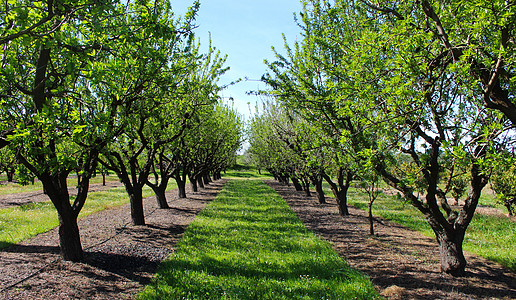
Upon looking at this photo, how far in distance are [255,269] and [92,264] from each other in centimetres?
437

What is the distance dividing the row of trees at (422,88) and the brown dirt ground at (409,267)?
68 centimetres

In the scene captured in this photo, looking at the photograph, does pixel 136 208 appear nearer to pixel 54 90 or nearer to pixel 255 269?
pixel 255 269

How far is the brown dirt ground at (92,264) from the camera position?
649 cm

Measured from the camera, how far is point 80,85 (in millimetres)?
9031

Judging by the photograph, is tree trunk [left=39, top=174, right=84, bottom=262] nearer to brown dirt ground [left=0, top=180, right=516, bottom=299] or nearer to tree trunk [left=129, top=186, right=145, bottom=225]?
brown dirt ground [left=0, top=180, right=516, bottom=299]

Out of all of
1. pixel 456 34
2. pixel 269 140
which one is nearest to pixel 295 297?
pixel 456 34

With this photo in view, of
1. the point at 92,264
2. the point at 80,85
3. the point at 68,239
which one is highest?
the point at 80,85

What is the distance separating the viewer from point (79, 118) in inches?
213

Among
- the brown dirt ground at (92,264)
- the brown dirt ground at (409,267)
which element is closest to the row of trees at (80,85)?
the brown dirt ground at (92,264)

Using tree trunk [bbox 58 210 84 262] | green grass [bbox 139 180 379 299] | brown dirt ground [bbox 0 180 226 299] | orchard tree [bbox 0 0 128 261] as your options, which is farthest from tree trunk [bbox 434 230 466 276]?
tree trunk [bbox 58 210 84 262]

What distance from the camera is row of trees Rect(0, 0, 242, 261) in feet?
16.4

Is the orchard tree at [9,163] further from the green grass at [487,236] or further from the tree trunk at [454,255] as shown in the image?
the tree trunk at [454,255]

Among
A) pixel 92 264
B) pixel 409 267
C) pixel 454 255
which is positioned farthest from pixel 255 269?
pixel 454 255

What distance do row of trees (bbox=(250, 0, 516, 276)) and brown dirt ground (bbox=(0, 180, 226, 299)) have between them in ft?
20.0
